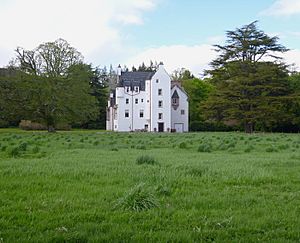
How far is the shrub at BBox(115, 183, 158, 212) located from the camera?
20.8 ft

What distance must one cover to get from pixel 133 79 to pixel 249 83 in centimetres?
2589

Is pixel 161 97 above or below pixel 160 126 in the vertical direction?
above

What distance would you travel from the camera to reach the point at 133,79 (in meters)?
79.3

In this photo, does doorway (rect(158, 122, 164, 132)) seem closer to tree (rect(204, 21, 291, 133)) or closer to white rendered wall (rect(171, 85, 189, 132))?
white rendered wall (rect(171, 85, 189, 132))

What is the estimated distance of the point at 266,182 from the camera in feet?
30.7

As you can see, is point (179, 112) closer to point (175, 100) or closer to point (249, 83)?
point (175, 100)

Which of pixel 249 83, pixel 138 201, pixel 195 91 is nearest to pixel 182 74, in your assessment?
pixel 195 91

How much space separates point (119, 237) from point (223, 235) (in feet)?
4.01

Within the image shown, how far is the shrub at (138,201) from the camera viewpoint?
634cm

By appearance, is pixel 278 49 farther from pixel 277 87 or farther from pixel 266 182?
pixel 266 182

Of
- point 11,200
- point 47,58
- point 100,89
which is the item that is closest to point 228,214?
point 11,200

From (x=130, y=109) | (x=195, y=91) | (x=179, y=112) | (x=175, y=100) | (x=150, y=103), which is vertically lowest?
(x=179, y=112)

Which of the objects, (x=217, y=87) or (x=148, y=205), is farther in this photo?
(x=217, y=87)

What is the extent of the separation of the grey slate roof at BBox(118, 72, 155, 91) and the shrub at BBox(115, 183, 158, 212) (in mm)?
71378
